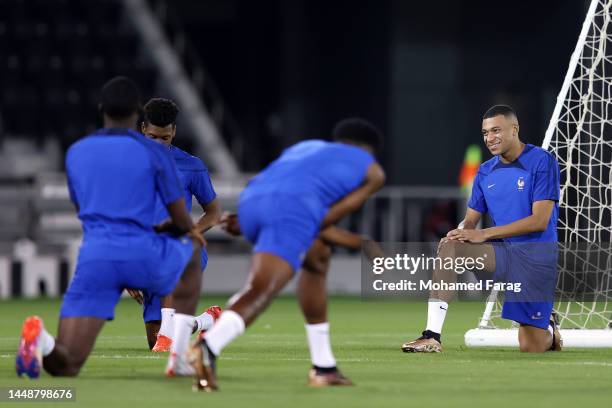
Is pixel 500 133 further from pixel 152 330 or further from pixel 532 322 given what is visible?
pixel 152 330

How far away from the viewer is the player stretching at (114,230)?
7234 millimetres

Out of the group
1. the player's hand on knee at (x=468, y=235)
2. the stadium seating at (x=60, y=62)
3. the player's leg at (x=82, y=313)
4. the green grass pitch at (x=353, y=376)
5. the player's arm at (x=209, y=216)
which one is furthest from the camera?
the stadium seating at (x=60, y=62)

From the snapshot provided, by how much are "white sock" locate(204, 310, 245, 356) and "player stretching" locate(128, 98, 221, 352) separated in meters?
2.27

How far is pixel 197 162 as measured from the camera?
9.60 meters

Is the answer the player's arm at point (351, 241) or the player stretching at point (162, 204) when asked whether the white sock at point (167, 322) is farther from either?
the player's arm at point (351, 241)

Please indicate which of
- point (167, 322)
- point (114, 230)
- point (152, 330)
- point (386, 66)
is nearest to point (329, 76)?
point (386, 66)

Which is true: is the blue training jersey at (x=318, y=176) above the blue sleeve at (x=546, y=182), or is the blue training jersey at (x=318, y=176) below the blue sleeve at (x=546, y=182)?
above

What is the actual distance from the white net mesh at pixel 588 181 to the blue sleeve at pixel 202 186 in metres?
2.46

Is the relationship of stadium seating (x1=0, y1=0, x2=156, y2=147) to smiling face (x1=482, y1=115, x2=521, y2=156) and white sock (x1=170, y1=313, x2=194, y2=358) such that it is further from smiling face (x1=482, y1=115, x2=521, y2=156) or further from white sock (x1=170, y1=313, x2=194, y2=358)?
white sock (x1=170, y1=313, x2=194, y2=358)

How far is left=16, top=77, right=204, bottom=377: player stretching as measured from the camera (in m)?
7.23

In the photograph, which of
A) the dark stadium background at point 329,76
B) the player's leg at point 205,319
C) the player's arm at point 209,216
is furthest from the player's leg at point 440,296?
the dark stadium background at point 329,76

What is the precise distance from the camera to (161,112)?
9070 mm

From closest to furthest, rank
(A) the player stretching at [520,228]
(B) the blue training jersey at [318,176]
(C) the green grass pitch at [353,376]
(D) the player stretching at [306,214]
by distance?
1. (C) the green grass pitch at [353,376]
2. (D) the player stretching at [306,214]
3. (B) the blue training jersey at [318,176]
4. (A) the player stretching at [520,228]

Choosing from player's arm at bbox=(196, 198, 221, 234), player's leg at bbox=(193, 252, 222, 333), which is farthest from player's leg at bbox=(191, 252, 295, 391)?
player's leg at bbox=(193, 252, 222, 333)
